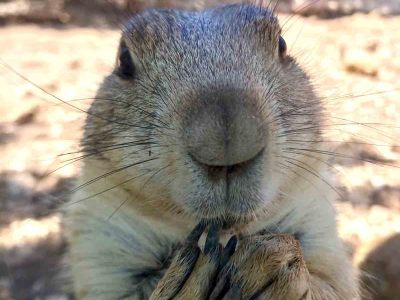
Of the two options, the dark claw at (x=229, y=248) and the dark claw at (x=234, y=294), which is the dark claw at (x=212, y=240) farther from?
the dark claw at (x=234, y=294)

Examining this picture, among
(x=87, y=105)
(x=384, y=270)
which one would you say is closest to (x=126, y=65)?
(x=87, y=105)

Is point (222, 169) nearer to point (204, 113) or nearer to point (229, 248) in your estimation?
point (204, 113)

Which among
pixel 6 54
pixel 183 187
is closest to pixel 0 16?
pixel 6 54

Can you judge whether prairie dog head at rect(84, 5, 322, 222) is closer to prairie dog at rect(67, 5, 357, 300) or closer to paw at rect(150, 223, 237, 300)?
prairie dog at rect(67, 5, 357, 300)

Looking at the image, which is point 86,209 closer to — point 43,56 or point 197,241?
point 197,241

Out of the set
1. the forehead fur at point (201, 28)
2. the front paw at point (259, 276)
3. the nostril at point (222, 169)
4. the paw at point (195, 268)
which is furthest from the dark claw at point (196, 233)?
the forehead fur at point (201, 28)

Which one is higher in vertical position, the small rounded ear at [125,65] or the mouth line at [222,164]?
the small rounded ear at [125,65]
